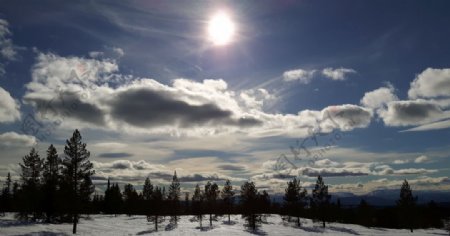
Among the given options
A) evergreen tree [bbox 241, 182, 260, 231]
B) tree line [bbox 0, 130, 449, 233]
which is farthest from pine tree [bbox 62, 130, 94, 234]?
evergreen tree [bbox 241, 182, 260, 231]

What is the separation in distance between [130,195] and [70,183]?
7536cm

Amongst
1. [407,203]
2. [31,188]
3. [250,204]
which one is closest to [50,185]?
[31,188]

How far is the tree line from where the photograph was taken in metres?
48.6

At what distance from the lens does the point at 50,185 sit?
61469 mm

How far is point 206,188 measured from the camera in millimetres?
94500

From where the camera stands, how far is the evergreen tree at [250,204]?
7175cm

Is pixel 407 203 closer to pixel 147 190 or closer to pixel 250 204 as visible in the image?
pixel 250 204

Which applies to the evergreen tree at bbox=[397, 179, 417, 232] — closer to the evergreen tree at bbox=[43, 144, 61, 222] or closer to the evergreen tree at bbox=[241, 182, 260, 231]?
the evergreen tree at bbox=[241, 182, 260, 231]

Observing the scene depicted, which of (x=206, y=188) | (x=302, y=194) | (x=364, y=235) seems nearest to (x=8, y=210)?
(x=206, y=188)

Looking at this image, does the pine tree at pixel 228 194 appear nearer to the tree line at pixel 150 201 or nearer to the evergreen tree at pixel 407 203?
the tree line at pixel 150 201

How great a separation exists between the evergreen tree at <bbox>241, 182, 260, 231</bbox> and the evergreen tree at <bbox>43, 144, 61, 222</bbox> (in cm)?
3420

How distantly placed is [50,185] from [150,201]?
2290 centimetres

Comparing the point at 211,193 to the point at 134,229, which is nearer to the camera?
the point at 134,229

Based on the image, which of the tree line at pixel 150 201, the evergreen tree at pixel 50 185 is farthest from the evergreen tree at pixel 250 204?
the evergreen tree at pixel 50 185
